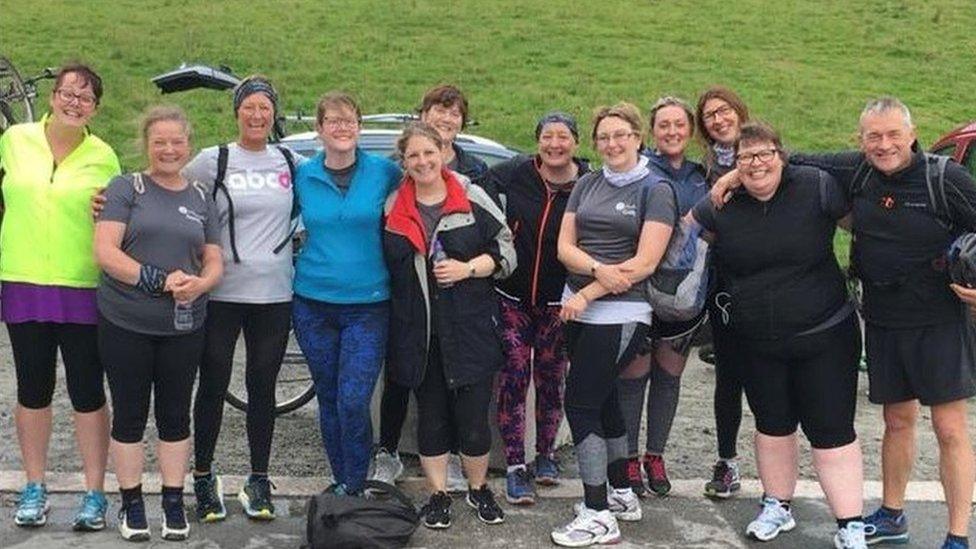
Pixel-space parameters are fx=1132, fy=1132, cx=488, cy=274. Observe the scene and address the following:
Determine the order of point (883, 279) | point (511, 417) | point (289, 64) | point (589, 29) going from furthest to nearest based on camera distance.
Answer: point (589, 29) < point (289, 64) < point (511, 417) < point (883, 279)

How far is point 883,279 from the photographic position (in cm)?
479

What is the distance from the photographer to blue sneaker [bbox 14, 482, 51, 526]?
16.3 ft

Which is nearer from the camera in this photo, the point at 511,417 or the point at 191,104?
the point at 511,417

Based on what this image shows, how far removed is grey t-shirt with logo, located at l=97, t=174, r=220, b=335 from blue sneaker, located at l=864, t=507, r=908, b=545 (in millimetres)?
3163

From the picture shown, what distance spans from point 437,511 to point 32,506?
1.80 metres

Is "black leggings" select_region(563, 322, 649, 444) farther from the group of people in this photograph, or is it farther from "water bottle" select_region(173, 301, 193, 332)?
"water bottle" select_region(173, 301, 193, 332)

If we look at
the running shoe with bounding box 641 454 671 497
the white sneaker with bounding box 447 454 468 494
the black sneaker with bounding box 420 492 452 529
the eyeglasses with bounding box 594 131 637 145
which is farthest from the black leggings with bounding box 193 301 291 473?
the running shoe with bounding box 641 454 671 497

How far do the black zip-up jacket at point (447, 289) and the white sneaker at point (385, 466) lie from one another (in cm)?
59

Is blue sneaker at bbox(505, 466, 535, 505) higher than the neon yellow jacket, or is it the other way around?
the neon yellow jacket

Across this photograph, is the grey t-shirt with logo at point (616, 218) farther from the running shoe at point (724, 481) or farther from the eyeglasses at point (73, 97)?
the eyeglasses at point (73, 97)

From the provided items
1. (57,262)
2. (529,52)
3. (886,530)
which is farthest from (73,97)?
(529,52)

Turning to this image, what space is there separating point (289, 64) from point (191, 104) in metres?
2.82

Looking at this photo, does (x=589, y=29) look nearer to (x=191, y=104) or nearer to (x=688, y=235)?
(x=191, y=104)

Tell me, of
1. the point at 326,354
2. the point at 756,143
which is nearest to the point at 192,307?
the point at 326,354
